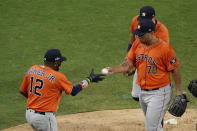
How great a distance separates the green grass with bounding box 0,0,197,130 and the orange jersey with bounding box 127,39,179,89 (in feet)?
10.7

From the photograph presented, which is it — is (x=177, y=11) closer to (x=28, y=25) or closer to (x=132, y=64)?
(x=28, y=25)

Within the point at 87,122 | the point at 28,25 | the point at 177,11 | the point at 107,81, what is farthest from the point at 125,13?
the point at 87,122

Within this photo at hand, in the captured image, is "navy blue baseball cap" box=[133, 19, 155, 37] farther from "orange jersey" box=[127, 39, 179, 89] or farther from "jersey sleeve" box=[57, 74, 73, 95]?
"jersey sleeve" box=[57, 74, 73, 95]

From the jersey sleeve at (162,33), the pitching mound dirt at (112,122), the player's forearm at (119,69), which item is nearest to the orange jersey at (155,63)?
the player's forearm at (119,69)

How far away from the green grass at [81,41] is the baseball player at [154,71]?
321 centimetres

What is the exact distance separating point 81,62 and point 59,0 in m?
4.57

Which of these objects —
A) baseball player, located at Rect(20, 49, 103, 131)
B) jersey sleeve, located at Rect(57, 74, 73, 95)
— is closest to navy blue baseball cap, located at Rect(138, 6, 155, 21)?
baseball player, located at Rect(20, 49, 103, 131)

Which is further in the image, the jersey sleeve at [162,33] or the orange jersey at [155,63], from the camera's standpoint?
the jersey sleeve at [162,33]

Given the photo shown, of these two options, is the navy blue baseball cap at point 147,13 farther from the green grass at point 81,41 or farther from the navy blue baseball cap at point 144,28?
the green grass at point 81,41

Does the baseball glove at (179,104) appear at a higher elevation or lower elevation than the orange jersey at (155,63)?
lower

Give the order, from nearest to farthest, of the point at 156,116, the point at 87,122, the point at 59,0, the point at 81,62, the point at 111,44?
1. the point at 156,116
2. the point at 87,122
3. the point at 81,62
4. the point at 111,44
5. the point at 59,0

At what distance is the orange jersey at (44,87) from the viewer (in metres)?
5.80

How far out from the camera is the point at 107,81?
10523 millimetres

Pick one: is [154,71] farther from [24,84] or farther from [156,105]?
[24,84]
